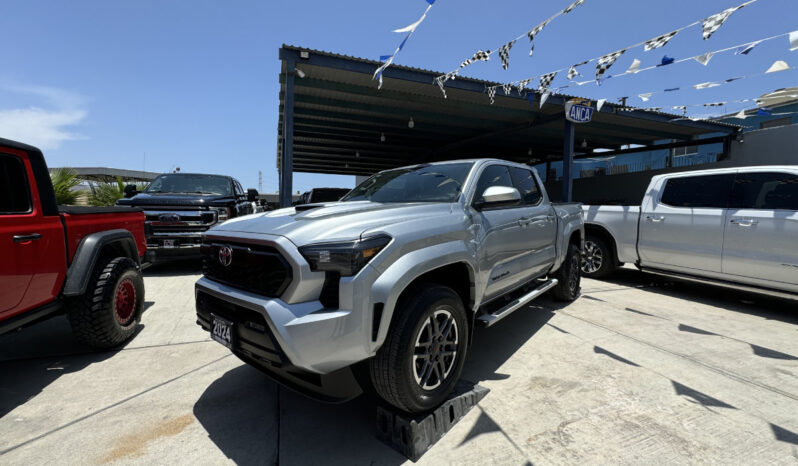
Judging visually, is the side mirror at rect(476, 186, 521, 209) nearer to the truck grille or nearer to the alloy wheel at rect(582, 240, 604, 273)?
the truck grille

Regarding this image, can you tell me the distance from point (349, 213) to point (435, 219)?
1.81ft

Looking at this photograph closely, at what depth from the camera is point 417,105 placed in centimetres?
1188

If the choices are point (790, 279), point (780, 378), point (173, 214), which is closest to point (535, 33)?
point (790, 279)

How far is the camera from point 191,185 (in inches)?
300

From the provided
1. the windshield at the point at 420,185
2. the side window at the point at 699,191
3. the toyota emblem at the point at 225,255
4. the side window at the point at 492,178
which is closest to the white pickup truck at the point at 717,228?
the side window at the point at 699,191

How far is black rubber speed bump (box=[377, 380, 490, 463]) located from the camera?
198cm

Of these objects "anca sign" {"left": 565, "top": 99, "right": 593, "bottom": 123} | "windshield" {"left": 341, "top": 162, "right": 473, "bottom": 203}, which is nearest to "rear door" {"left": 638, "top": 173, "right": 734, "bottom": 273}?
"windshield" {"left": 341, "top": 162, "right": 473, "bottom": 203}

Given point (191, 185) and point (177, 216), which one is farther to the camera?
point (191, 185)

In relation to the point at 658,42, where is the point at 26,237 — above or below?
below

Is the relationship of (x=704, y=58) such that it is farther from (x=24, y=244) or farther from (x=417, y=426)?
(x=24, y=244)

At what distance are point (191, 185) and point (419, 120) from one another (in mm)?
8510

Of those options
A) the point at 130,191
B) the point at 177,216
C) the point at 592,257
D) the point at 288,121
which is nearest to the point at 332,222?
the point at 177,216

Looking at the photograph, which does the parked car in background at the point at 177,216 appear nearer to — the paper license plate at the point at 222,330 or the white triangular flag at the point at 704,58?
the paper license plate at the point at 222,330

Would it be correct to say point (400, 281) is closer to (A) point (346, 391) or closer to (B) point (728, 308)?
(A) point (346, 391)
